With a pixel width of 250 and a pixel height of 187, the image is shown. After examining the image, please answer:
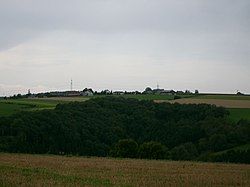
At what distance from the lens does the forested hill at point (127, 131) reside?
6958 cm

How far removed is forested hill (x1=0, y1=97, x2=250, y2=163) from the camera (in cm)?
6958

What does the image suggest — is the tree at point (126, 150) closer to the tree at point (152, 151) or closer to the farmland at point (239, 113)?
the tree at point (152, 151)

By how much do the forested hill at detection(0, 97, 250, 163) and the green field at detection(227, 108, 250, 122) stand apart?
5.39 feet

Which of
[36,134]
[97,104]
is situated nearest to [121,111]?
[97,104]

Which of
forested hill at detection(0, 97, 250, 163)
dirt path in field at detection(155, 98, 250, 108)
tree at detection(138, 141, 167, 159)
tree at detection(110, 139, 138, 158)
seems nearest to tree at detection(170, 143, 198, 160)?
forested hill at detection(0, 97, 250, 163)

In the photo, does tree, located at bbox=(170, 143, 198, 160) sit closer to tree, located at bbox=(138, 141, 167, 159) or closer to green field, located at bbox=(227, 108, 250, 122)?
tree, located at bbox=(138, 141, 167, 159)

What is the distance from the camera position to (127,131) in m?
100

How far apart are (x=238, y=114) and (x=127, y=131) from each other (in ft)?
77.4

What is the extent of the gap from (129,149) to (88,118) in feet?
115

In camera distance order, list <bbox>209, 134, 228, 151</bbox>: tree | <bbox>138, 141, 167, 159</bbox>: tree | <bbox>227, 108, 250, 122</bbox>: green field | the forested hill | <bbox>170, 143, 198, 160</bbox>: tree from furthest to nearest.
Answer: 1. <bbox>227, 108, 250, 122</bbox>: green field
2. <bbox>209, 134, 228, 151</bbox>: tree
3. the forested hill
4. <bbox>170, 143, 198, 160</bbox>: tree
5. <bbox>138, 141, 167, 159</bbox>: tree

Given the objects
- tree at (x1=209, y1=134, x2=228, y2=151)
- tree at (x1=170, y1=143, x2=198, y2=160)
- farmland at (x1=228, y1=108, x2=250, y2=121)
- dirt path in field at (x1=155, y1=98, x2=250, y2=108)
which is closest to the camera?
tree at (x1=170, y1=143, x2=198, y2=160)

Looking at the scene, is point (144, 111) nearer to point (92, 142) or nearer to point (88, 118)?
point (88, 118)

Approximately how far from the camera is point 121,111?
354ft

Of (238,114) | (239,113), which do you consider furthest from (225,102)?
(238,114)
